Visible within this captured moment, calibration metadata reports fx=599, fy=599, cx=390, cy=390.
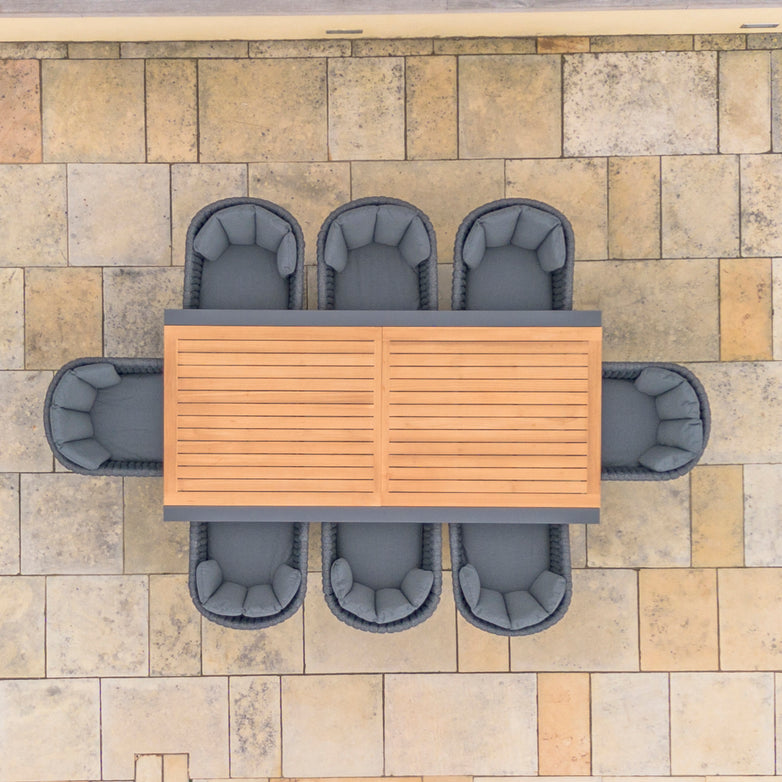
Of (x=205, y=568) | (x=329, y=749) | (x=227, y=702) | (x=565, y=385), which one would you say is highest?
(x=565, y=385)

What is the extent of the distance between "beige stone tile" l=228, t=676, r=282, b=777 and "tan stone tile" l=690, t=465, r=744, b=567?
8.80ft

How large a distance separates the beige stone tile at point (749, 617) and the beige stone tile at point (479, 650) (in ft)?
4.31

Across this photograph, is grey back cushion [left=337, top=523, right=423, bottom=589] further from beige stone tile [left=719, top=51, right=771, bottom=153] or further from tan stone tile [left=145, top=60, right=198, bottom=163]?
beige stone tile [left=719, top=51, right=771, bottom=153]

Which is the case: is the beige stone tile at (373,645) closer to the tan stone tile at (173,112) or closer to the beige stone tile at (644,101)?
the tan stone tile at (173,112)

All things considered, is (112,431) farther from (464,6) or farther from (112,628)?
(464,6)

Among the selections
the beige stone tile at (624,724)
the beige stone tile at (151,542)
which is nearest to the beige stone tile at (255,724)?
the beige stone tile at (151,542)

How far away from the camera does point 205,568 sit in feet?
10.2

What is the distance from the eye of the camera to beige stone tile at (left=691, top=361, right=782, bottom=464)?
3586 millimetres

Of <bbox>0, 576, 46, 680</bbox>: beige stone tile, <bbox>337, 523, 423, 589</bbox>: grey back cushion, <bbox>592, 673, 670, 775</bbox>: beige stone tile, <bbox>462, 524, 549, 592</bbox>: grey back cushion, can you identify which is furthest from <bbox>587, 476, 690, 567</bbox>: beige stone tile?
<bbox>0, 576, 46, 680</bbox>: beige stone tile

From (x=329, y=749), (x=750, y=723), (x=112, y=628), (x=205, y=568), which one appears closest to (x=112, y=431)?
(x=205, y=568)

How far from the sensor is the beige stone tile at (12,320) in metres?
3.62

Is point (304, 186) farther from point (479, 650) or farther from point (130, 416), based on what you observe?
point (479, 650)

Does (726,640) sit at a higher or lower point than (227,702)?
higher

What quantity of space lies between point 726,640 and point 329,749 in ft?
8.13
